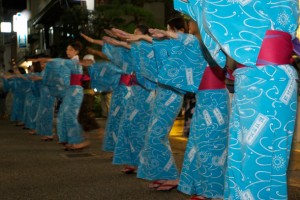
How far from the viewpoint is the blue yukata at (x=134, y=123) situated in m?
5.99

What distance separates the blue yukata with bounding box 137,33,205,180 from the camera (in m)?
4.47

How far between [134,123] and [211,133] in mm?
1953

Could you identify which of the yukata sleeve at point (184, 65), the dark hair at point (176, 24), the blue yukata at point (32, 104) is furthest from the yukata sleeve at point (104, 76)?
the blue yukata at point (32, 104)

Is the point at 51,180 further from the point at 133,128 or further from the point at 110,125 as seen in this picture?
the point at 110,125

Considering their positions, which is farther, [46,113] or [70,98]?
[46,113]

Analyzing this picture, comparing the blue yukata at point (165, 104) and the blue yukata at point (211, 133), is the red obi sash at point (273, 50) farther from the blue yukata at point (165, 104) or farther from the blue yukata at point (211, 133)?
the blue yukata at point (165, 104)

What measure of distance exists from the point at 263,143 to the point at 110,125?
4.63 m

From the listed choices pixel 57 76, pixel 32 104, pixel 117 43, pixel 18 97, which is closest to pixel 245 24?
pixel 117 43

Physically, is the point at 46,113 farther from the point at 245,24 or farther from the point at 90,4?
the point at 90,4

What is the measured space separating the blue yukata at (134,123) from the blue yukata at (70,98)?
2.22 m

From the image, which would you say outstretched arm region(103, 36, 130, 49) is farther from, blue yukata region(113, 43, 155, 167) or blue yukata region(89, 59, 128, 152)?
blue yukata region(89, 59, 128, 152)

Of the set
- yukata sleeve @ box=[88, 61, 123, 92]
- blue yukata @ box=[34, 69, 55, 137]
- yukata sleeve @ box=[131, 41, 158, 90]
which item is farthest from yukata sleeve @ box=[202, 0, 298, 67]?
blue yukata @ box=[34, 69, 55, 137]

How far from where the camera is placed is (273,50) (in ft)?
9.58

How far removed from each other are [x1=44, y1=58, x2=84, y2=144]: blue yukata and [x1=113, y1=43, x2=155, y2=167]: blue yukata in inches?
87.4
